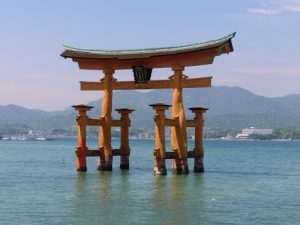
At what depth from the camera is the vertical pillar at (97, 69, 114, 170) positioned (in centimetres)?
3881

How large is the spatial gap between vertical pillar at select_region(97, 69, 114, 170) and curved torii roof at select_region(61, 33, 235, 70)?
2.88ft

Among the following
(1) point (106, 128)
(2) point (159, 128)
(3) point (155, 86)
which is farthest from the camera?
(1) point (106, 128)

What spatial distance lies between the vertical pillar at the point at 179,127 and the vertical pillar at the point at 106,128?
472cm

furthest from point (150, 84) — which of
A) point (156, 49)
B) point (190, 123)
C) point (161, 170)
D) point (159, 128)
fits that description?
point (161, 170)

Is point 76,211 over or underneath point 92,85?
underneath

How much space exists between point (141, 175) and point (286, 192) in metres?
10.3

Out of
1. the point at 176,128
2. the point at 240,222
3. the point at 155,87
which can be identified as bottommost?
the point at 240,222

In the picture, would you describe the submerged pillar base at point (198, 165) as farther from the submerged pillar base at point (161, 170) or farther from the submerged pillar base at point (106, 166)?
the submerged pillar base at point (106, 166)

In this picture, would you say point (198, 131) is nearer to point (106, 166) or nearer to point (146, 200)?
point (106, 166)

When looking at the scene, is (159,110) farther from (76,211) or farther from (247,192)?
(76,211)

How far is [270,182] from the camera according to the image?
36562 mm

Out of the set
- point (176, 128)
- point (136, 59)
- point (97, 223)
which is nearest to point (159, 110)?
point (176, 128)

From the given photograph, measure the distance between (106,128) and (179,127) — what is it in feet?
17.6

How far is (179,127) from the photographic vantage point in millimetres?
35969
